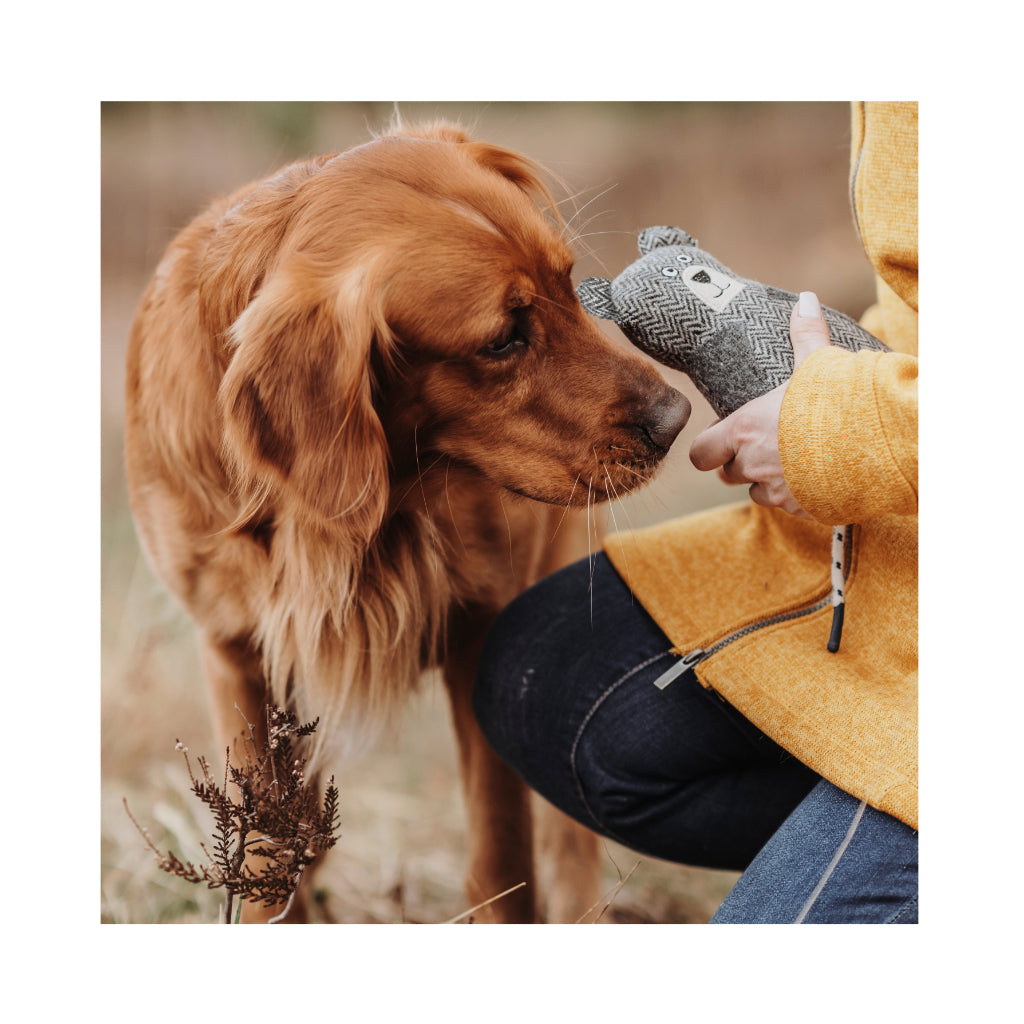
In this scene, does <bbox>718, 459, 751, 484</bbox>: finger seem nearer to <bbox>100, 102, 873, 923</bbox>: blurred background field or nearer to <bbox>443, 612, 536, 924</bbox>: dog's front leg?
<bbox>100, 102, 873, 923</bbox>: blurred background field

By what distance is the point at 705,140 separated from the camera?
1071 millimetres

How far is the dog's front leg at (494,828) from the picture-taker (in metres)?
1.30

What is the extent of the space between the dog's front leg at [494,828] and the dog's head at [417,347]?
48cm

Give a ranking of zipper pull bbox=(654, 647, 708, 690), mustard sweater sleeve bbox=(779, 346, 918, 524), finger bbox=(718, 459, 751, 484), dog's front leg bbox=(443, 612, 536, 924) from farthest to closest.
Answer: dog's front leg bbox=(443, 612, 536, 924) → zipper pull bbox=(654, 647, 708, 690) → finger bbox=(718, 459, 751, 484) → mustard sweater sleeve bbox=(779, 346, 918, 524)

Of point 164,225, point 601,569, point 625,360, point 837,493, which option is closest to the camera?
point 837,493

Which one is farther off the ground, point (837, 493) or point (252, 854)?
point (837, 493)

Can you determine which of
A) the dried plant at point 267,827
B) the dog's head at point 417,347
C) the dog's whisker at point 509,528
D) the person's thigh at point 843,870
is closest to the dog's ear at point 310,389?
the dog's head at point 417,347

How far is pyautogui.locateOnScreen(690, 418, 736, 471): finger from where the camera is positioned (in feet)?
3.07

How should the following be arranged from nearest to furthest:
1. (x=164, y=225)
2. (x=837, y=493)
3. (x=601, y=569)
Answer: (x=837, y=493)
(x=164, y=225)
(x=601, y=569)

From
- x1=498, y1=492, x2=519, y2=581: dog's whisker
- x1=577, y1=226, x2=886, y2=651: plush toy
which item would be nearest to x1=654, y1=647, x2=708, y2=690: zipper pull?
x1=577, y1=226, x2=886, y2=651: plush toy

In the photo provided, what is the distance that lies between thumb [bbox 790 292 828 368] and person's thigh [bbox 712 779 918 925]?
487 mm
